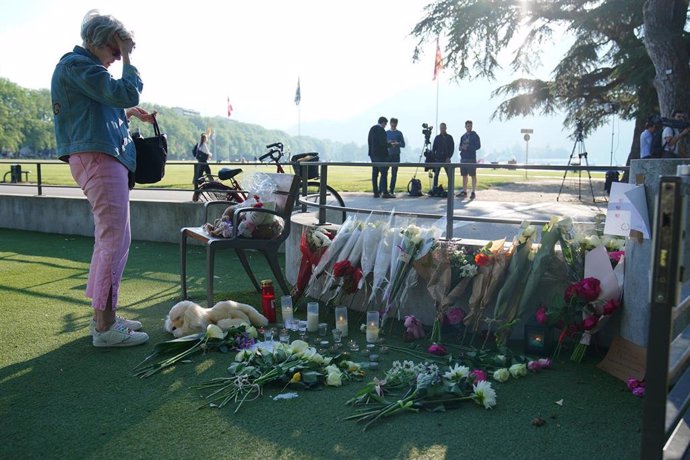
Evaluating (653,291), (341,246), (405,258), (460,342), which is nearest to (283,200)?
(341,246)

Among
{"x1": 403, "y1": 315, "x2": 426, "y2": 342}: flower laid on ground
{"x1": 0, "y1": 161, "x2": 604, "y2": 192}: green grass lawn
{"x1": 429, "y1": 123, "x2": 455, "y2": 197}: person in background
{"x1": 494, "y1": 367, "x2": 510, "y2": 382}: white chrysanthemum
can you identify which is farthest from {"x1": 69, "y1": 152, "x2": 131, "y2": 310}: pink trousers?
{"x1": 429, "y1": 123, "x2": 455, "y2": 197}: person in background

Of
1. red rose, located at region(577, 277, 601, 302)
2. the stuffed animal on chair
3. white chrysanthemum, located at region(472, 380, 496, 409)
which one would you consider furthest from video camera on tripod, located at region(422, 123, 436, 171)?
white chrysanthemum, located at region(472, 380, 496, 409)

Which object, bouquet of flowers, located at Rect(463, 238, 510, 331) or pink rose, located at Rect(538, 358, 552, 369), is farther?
bouquet of flowers, located at Rect(463, 238, 510, 331)

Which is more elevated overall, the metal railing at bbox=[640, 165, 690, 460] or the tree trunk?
the tree trunk

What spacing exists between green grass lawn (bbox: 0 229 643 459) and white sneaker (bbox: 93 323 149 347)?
0.20ft

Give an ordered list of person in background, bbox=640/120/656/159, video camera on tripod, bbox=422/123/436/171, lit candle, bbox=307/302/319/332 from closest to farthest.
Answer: lit candle, bbox=307/302/319/332, person in background, bbox=640/120/656/159, video camera on tripod, bbox=422/123/436/171

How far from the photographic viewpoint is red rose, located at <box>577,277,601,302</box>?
3646mm

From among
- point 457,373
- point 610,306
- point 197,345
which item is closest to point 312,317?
point 197,345

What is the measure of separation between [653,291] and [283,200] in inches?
152

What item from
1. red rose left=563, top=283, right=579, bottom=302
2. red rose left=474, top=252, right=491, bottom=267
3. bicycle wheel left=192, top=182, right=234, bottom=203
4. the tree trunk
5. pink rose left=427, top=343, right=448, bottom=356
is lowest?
pink rose left=427, top=343, right=448, bottom=356

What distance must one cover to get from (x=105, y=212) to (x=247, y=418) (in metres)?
1.72

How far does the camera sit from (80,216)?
967 centimetres

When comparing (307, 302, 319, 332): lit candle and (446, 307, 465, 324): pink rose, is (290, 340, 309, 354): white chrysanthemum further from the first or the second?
(446, 307, 465, 324): pink rose

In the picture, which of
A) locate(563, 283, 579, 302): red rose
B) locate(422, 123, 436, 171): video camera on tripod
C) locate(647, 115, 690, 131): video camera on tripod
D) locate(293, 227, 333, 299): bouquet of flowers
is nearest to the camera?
locate(563, 283, 579, 302): red rose
